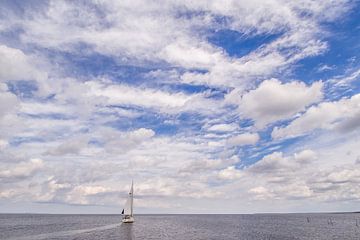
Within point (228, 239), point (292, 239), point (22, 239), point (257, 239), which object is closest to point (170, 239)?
point (228, 239)

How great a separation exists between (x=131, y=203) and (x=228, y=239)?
88308mm

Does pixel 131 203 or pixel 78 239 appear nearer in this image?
pixel 78 239

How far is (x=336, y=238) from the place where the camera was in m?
127

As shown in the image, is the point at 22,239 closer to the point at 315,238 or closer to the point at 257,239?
the point at 257,239

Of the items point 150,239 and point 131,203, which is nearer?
point 150,239

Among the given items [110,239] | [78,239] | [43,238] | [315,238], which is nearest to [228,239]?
[315,238]

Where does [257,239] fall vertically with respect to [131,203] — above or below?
below

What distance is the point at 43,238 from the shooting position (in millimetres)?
123688

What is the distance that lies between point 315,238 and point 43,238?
327 ft

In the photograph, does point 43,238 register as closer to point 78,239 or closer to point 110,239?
point 78,239

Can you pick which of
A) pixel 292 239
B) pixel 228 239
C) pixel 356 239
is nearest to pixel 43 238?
pixel 228 239

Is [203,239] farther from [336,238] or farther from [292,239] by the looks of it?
[336,238]

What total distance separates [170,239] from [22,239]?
5186 centimetres

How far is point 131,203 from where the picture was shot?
652 feet
